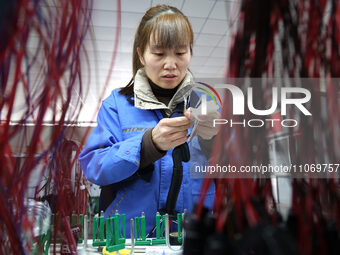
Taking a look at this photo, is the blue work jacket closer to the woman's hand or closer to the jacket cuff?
the jacket cuff

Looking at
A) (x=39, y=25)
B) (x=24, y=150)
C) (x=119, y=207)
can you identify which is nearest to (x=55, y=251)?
(x=24, y=150)

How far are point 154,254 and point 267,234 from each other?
34cm

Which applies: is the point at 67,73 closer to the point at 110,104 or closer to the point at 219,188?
the point at 219,188

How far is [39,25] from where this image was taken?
22cm

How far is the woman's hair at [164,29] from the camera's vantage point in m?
0.55

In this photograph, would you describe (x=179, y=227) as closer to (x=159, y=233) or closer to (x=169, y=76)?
(x=159, y=233)

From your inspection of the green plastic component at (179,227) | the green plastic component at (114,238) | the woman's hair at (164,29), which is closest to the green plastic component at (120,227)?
the green plastic component at (114,238)

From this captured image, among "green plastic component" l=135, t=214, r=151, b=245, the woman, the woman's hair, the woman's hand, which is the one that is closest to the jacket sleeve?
the woman

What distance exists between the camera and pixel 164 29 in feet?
1.79

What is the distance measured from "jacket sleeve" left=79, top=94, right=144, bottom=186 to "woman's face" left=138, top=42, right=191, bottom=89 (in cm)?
15

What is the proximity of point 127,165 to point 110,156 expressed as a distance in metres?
0.04

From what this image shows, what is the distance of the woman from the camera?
1.82ft

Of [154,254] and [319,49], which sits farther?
[154,254]

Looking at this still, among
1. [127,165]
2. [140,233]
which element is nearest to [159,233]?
[140,233]
